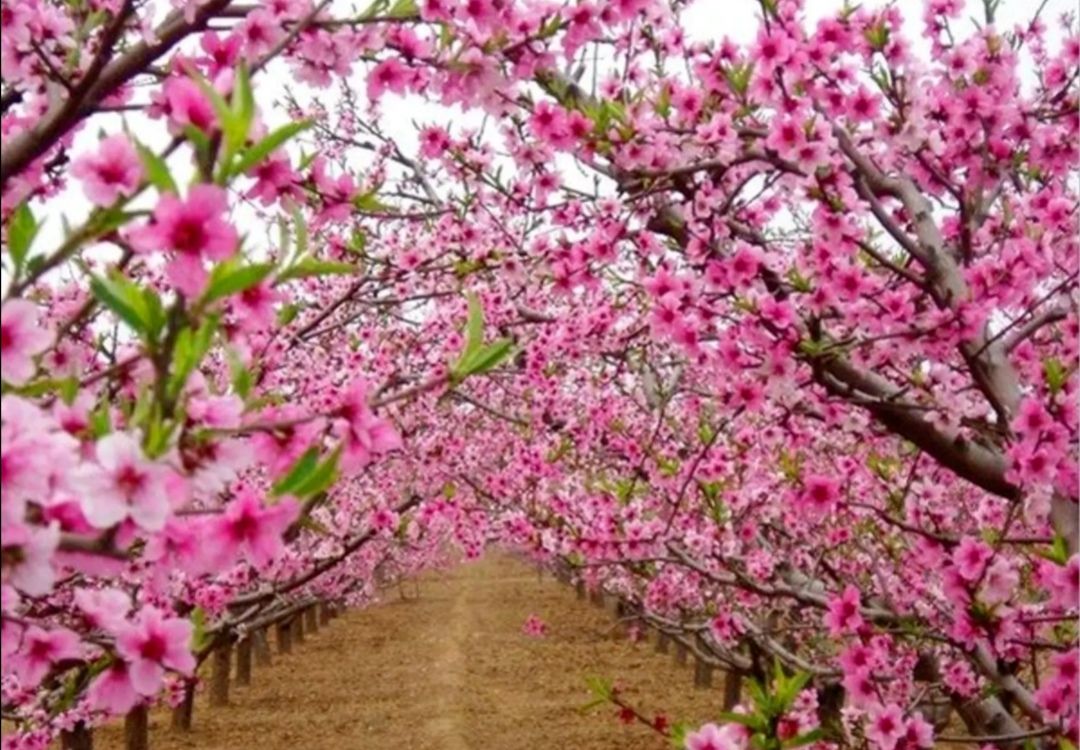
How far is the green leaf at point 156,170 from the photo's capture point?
182cm

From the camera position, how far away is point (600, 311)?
6828mm

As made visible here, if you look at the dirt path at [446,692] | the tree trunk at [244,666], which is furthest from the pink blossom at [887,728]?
the tree trunk at [244,666]

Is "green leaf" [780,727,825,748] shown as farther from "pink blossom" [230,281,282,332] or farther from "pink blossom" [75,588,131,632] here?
"pink blossom" [75,588,131,632]

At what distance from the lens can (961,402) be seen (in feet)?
14.3

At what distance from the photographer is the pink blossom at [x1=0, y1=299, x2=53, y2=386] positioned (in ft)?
6.36

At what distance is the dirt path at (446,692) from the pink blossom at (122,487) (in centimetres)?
820

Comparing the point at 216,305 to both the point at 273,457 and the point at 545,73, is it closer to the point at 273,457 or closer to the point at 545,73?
the point at 273,457

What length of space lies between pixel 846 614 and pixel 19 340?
368cm

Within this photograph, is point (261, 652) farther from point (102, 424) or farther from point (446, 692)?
point (102, 424)

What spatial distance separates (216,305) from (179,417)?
0.20 meters

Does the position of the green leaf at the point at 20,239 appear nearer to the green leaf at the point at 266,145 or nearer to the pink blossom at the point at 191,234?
the pink blossom at the point at 191,234

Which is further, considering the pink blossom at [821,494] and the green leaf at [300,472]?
the pink blossom at [821,494]

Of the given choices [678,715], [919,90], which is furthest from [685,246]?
[678,715]

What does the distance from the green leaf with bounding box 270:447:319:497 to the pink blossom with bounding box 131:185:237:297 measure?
0.32 meters
